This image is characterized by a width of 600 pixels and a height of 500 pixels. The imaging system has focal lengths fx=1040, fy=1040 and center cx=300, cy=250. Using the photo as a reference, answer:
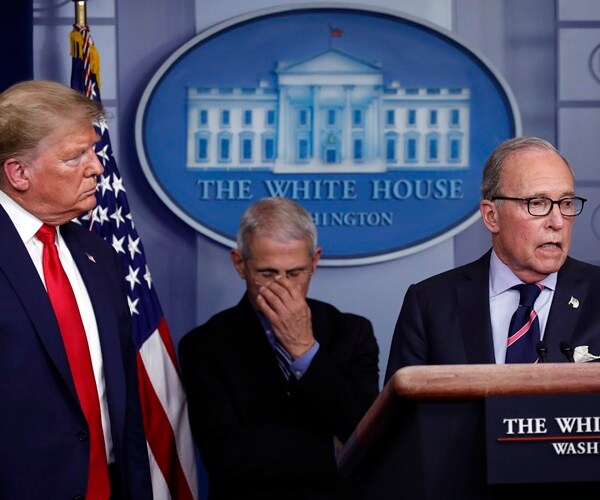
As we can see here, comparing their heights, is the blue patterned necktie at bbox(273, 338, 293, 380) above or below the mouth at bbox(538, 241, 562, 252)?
below

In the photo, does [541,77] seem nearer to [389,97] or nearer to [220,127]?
[389,97]

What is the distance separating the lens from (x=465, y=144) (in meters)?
3.87

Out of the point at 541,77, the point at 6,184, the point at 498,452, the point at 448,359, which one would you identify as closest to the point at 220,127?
the point at 541,77

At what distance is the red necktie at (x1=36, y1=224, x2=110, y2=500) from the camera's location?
7.72ft

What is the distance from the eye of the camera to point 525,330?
2.30 metres

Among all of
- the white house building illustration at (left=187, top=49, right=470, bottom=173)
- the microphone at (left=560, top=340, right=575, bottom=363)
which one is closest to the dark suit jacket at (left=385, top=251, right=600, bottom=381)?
the microphone at (left=560, top=340, right=575, bottom=363)

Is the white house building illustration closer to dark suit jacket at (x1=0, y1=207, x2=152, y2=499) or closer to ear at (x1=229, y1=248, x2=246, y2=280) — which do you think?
ear at (x1=229, y1=248, x2=246, y2=280)

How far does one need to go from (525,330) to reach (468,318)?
13cm

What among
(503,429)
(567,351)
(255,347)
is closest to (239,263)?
(255,347)

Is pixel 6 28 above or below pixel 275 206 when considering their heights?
above

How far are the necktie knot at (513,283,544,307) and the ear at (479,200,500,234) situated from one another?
0.15 m

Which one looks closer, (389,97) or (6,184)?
(6,184)

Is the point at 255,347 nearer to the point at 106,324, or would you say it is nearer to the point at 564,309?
the point at 106,324

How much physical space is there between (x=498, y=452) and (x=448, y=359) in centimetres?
83
